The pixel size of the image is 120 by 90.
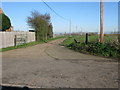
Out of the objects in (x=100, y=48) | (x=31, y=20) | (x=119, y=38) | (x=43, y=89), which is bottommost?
(x=43, y=89)

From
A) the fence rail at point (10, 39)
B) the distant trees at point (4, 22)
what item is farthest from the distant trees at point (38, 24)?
the fence rail at point (10, 39)

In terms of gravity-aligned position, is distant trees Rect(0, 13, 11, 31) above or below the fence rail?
above

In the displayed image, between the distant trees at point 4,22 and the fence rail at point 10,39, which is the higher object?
the distant trees at point 4,22

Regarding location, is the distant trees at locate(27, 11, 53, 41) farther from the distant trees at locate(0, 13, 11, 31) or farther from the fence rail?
the fence rail

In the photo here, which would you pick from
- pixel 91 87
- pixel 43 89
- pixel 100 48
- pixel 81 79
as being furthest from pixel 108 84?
pixel 100 48

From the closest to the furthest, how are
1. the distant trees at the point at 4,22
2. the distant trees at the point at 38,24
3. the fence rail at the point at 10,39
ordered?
the fence rail at the point at 10,39, the distant trees at the point at 4,22, the distant trees at the point at 38,24

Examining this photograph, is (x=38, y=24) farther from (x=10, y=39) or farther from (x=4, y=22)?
(x=10, y=39)

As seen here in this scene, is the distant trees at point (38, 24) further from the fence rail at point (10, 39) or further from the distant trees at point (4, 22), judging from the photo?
the fence rail at point (10, 39)

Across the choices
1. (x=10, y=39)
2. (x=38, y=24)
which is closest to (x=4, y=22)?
(x=38, y=24)

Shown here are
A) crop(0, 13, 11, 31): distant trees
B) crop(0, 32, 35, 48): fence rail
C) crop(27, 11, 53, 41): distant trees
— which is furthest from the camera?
crop(27, 11, 53, 41): distant trees

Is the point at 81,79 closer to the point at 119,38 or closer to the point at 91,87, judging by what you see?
the point at 91,87

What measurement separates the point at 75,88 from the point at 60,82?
25.2 inches

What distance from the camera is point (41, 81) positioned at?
4.65 meters

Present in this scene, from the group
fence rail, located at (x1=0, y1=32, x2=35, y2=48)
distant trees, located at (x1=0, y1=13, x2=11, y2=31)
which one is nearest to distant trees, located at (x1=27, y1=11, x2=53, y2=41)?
distant trees, located at (x1=0, y1=13, x2=11, y2=31)
